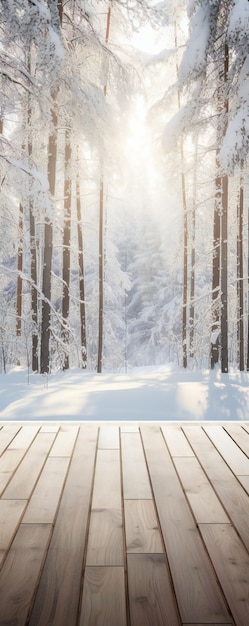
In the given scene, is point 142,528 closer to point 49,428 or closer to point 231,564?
point 231,564

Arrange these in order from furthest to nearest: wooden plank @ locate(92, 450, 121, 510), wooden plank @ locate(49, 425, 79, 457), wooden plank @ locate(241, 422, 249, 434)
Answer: wooden plank @ locate(241, 422, 249, 434)
wooden plank @ locate(49, 425, 79, 457)
wooden plank @ locate(92, 450, 121, 510)

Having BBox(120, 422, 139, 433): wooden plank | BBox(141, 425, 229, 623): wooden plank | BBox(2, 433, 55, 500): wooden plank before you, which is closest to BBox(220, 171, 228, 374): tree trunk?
BBox(120, 422, 139, 433): wooden plank

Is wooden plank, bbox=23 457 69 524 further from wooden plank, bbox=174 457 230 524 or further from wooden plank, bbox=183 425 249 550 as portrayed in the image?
wooden plank, bbox=183 425 249 550

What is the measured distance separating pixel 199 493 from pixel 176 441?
3.78 ft

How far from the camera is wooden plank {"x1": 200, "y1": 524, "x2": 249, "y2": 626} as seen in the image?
166cm

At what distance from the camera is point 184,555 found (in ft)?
6.72

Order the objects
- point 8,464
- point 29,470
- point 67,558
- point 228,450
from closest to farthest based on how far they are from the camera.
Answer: point 67,558 → point 29,470 → point 8,464 → point 228,450

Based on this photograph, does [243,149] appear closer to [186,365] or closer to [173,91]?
[173,91]

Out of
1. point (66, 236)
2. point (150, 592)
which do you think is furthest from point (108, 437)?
point (66, 236)

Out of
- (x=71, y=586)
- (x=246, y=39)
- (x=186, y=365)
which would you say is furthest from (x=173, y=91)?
(x=71, y=586)

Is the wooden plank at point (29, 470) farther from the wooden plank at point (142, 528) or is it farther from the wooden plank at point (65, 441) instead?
the wooden plank at point (142, 528)

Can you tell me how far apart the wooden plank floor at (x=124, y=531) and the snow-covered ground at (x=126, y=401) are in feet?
3.04

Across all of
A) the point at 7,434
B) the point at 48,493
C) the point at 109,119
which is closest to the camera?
the point at 48,493

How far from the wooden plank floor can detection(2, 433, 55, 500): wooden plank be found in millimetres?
12
